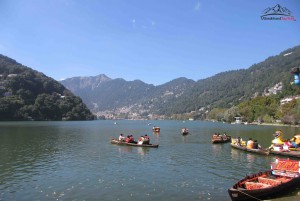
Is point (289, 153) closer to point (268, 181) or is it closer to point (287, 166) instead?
point (287, 166)

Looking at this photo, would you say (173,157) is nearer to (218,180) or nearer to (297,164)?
(218,180)

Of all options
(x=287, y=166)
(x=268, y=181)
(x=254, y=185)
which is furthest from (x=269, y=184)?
(x=287, y=166)

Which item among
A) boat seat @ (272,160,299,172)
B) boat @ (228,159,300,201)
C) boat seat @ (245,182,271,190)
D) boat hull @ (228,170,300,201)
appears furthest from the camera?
boat seat @ (272,160,299,172)

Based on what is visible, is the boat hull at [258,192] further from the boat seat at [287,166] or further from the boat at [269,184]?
the boat seat at [287,166]

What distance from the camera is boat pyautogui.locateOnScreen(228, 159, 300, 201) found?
24.1m

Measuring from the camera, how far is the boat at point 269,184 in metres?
24.1

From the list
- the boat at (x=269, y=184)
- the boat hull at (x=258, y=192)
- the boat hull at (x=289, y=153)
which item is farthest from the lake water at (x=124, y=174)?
the boat hull at (x=289, y=153)

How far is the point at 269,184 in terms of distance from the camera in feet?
86.6

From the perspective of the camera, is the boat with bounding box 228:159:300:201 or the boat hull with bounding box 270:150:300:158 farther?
the boat hull with bounding box 270:150:300:158

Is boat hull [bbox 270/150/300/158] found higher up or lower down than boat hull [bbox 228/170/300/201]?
higher up

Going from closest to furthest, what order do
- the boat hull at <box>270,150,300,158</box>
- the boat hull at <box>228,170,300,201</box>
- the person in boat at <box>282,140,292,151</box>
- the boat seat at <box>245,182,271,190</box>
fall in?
the boat hull at <box>228,170,300,201</box>
the boat seat at <box>245,182,271,190</box>
the boat hull at <box>270,150,300,158</box>
the person in boat at <box>282,140,292,151</box>

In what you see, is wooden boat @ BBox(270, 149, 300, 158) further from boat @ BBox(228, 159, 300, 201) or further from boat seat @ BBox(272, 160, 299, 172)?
boat @ BBox(228, 159, 300, 201)

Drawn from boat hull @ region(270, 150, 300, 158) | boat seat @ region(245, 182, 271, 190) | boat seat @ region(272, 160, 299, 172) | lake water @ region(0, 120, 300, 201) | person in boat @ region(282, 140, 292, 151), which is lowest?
lake water @ region(0, 120, 300, 201)

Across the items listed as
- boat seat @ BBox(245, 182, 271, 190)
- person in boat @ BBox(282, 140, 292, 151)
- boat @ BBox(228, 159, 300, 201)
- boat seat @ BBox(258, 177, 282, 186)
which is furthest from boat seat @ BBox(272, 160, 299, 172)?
person in boat @ BBox(282, 140, 292, 151)
